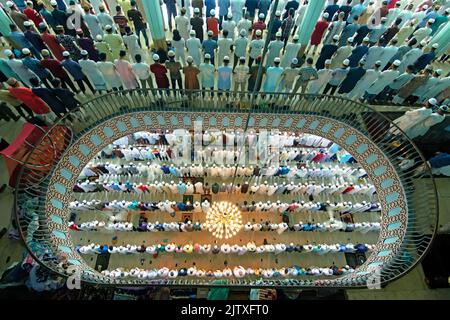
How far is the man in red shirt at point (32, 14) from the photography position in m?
8.66

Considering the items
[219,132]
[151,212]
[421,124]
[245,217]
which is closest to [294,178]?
[245,217]

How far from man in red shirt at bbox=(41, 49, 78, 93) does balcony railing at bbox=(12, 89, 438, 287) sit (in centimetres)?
114

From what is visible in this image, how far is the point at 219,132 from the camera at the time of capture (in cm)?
890

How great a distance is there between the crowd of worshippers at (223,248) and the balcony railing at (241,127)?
834 mm

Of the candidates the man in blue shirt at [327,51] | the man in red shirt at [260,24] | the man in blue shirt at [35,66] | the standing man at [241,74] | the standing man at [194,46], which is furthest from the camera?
the man in red shirt at [260,24]

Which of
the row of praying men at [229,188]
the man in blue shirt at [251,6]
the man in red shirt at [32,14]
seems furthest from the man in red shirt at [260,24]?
the man in red shirt at [32,14]

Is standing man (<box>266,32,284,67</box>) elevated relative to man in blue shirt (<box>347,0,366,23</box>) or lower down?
lower down

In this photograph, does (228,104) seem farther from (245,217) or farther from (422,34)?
(422,34)

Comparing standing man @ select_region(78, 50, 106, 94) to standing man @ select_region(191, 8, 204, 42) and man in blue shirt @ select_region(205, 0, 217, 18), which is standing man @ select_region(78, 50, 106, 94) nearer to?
standing man @ select_region(191, 8, 204, 42)

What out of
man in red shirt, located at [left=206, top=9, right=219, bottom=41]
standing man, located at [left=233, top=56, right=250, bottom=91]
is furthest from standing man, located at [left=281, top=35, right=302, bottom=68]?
man in red shirt, located at [left=206, top=9, right=219, bottom=41]

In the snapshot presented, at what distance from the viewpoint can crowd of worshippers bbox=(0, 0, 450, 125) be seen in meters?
8.16

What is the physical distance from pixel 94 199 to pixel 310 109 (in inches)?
256

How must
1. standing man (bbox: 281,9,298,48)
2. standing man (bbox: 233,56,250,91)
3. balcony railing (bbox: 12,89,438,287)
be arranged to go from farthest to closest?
standing man (bbox: 281,9,298,48) → standing man (bbox: 233,56,250,91) → balcony railing (bbox: 12,89,438,287)

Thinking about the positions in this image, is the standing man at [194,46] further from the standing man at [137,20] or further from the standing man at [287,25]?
the standing man at [287,25]
